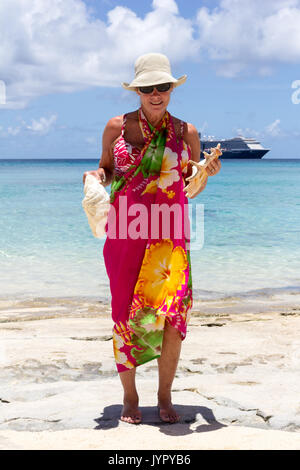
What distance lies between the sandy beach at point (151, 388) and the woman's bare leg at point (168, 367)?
65 millimetres

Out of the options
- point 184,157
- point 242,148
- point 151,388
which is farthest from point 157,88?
point 242,148

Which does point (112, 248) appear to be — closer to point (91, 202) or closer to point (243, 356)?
point (91, 202)

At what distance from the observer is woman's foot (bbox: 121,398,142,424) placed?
329 centimetres

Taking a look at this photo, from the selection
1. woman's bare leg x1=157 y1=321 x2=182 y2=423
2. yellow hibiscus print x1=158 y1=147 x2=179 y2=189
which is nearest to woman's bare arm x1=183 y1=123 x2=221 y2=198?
yellow hibiscus print x1=158 y1=147 x2=179 y2=189

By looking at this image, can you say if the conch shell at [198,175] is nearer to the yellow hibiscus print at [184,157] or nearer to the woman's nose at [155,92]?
the yellow hibiscus print at [184,157]

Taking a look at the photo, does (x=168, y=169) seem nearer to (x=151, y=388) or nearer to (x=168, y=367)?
(x=168, y=367)

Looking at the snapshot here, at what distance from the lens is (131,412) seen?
3.33m

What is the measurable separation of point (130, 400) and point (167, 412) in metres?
0.21

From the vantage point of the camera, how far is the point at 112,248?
3.34 meters

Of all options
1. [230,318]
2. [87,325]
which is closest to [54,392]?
[87,325]

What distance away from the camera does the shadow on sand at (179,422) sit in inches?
126

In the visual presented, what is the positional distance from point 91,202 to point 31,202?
22651 mm

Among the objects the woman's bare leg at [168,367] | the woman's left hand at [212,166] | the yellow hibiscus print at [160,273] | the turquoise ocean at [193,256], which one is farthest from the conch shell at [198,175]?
the turquoise ocean at [193,256]

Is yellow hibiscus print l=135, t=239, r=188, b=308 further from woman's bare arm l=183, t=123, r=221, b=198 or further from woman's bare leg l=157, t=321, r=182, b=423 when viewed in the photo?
woman's bare arm l=183, t=123, r=221, b=198
